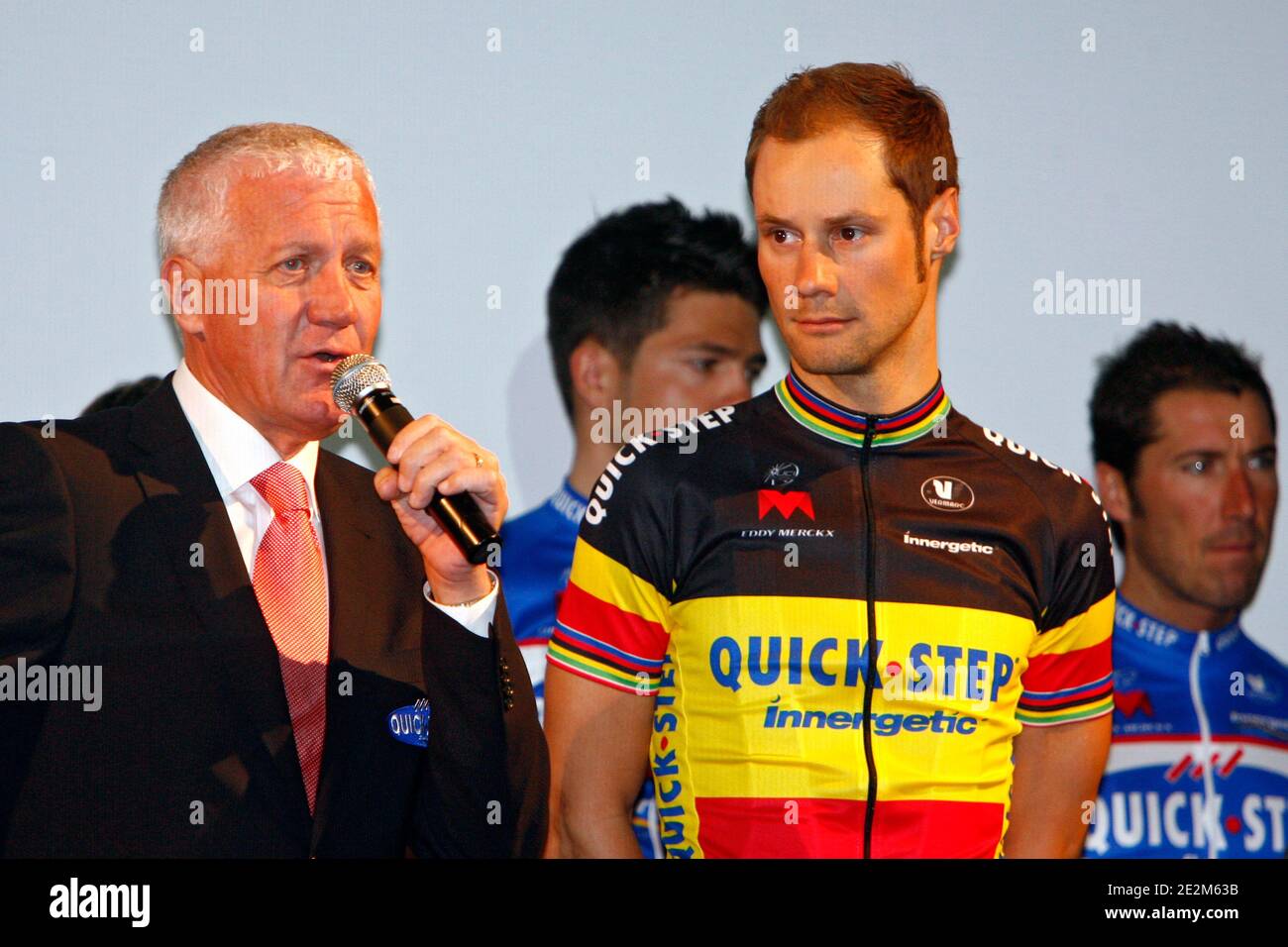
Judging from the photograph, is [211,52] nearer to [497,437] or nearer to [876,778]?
[497,437]

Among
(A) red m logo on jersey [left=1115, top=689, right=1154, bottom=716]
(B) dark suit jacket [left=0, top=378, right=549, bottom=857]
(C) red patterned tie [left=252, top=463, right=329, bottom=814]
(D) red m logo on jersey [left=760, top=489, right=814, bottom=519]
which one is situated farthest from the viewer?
(A) red m logo on jersey [left=1115, top=689, right=1154, bottom=716]

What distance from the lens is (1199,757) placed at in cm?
355

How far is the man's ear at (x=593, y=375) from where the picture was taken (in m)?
3.52

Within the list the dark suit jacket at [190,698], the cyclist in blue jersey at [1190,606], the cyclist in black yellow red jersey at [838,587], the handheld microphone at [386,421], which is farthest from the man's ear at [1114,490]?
the handheld microphone at [386,421]

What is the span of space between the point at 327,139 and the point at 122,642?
902 millimetres

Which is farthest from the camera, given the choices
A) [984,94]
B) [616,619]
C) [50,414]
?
[984,94]

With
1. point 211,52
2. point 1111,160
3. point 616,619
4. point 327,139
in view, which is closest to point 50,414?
point 211,52

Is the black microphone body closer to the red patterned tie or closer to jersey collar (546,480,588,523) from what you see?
the red patterned tie

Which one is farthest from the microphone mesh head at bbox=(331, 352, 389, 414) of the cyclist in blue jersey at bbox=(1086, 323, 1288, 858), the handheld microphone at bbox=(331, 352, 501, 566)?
the cyclist in blue jersey at bbox=(1086, 323, 1288, 858)

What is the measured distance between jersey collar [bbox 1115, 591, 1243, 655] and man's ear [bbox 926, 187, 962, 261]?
1311 millimetres

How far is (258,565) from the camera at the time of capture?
2361mm

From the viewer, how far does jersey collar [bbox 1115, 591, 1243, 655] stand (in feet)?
12.0

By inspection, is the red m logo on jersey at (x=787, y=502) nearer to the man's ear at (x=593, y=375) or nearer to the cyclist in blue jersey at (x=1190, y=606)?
the man's ear at (x=593, y=375)

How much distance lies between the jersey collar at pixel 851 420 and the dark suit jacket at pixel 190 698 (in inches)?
26.2
